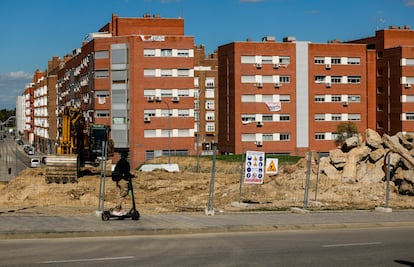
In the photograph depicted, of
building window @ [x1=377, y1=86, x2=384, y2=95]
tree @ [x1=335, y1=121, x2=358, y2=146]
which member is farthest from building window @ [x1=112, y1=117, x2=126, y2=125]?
building window @ [x1=377, y1=86, x2=384, y2=95]

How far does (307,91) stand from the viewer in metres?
83.4

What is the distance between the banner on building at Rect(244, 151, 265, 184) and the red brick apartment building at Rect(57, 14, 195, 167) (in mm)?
55776

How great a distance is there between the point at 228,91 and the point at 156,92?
30.7ft

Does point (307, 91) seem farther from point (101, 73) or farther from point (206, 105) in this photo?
point (206, 105)

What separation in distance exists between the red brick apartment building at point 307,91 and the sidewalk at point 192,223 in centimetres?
5952

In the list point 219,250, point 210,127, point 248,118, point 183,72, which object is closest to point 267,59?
point 248,118

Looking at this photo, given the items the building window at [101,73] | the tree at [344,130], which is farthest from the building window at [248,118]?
the building window at [101,73]

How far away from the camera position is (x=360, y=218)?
20.0 m

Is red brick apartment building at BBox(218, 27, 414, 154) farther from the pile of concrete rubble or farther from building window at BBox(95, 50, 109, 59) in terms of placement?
the pile of concrete rubble

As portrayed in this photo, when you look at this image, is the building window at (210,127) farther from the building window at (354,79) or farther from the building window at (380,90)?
the building window at (380,90)

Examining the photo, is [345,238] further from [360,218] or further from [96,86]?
[96,86]

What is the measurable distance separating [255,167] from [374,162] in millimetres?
16392

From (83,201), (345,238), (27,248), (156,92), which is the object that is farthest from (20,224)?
(156,92)

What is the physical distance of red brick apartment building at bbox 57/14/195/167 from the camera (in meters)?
79.0
